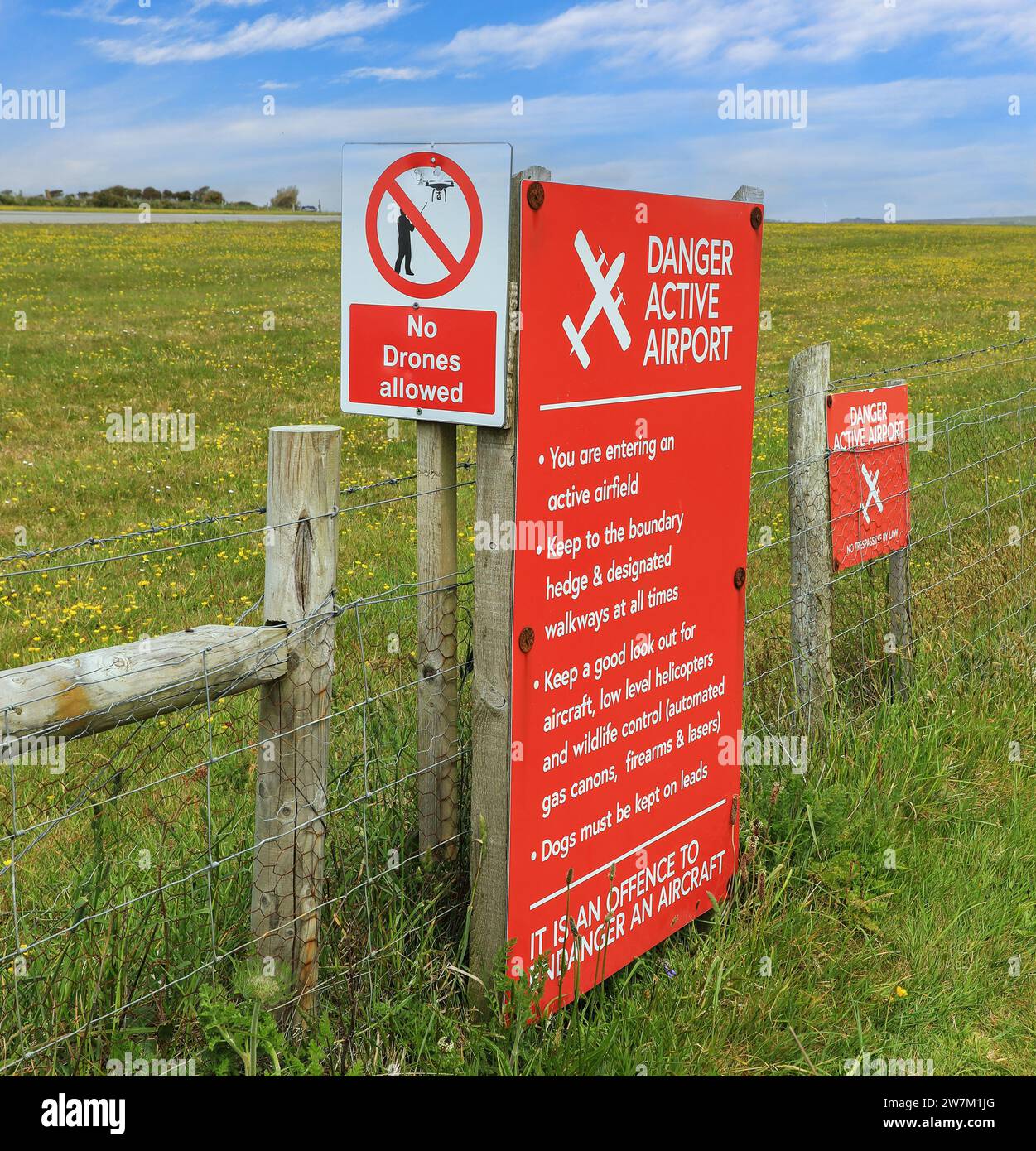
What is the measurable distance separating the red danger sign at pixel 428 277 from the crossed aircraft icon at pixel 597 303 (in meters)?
0.27

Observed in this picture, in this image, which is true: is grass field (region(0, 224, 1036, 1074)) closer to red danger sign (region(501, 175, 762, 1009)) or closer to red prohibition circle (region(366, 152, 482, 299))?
red danger sign (region(501, 175, 762, 1009))

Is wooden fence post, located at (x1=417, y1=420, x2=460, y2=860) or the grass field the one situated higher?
wooden fence post, located at (x1=417, y1=420, x2=460, y2=860)

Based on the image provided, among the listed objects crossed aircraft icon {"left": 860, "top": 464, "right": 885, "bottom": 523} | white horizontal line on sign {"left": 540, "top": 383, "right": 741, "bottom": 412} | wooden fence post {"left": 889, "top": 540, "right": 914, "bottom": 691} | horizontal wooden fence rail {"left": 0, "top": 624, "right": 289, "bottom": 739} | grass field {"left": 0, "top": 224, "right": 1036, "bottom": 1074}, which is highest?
white horizontal line on sign {"left": 540, "top": 383, "right": 741, "bottom": 412}

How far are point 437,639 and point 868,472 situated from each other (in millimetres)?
2556

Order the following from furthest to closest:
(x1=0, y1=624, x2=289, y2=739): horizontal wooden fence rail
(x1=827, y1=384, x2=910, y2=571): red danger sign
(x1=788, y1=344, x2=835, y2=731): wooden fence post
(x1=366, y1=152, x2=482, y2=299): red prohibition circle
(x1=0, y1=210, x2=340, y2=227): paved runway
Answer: (x1=0, y1=210, x2=340, y2=227): paved runway < (x1=827, y1=384, x2=910, y2=571): red danger sign < (x1=788, y1=344, x2=835, y2=731): wooden fence post < (x1=366, y1=152, x2=482, y2=299): red prohibition circle < (x1=0, y1=624, x2=289, y2=739): horizontal wooden fence rail

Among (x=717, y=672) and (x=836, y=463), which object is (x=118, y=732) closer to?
(x=717, y=672)

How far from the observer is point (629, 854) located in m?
3.61

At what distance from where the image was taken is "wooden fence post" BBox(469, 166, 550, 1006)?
3.00m

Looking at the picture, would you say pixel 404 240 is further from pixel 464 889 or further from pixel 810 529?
pixel 810 529

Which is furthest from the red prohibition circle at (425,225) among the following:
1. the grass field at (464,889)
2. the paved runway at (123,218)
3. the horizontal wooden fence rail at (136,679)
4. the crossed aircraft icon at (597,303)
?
the paved runway at (123,218)

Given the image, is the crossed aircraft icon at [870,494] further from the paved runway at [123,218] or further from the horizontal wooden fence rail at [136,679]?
the paved runway at [123,218]

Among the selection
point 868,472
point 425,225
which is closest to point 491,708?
point 425,225

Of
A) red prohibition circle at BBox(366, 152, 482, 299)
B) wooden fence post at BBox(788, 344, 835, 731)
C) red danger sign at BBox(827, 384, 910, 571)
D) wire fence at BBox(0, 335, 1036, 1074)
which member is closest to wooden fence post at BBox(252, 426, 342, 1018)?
wire fence at BBox(0, 335, 1036, 1074)

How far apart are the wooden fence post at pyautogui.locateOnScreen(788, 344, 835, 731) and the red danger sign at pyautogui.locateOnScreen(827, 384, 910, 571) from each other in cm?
7
